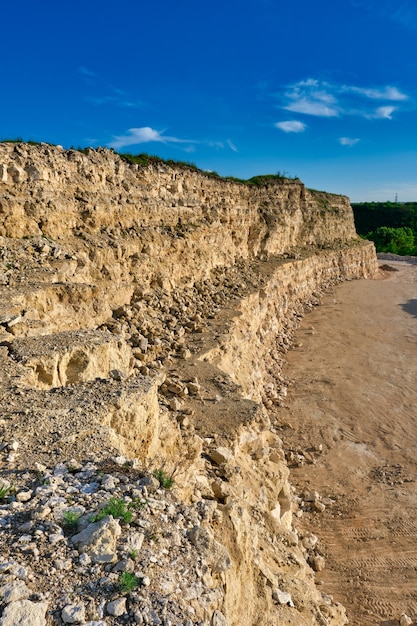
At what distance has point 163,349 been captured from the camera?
11867mm

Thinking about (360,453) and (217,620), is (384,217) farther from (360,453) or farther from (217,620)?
(217,620)

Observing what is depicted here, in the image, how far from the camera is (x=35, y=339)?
7.00 m

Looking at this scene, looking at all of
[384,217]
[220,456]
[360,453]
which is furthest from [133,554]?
[384,217]

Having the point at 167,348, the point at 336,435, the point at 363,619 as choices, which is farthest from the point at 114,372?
the point at 336,435

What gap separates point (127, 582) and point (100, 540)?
0.41 meters

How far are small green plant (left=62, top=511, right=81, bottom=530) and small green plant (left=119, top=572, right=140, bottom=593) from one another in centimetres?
64

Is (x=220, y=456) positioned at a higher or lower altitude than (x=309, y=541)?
higher

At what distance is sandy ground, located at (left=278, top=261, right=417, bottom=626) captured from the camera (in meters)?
8.62

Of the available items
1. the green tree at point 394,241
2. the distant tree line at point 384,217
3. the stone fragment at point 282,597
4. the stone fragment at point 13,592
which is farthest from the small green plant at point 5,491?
the distant tree line at point 384,217

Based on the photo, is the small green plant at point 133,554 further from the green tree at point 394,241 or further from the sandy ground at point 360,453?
the green tree at point 394,241

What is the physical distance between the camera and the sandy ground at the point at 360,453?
862 cm

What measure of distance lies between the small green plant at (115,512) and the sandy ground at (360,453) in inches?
260

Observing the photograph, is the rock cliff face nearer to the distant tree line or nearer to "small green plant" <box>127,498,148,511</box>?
"small green plant" <box>127,498,148,511</box>

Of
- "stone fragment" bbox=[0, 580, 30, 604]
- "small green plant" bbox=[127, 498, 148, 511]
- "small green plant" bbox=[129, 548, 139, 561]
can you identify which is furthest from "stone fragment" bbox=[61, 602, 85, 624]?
"small green plant" bbox=[127, 498, 148, 511]
